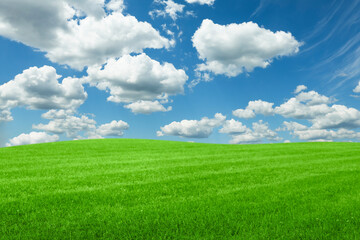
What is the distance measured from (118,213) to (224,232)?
3345mm

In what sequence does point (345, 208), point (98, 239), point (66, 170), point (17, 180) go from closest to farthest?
1. point (98, 239)
2. point (345, 208)
3. point (17, 180)
4. point (66, 170)

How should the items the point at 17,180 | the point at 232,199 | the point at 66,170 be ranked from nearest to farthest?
1. the point at 232,199
2. the point at 17,180
3. the point at 66,170

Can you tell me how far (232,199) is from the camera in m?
9.95

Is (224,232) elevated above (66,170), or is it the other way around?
(66,170)

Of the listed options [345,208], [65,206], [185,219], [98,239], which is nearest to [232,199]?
[185,219]

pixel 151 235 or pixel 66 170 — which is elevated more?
pixel 66 170

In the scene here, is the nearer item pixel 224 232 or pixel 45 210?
pixel 224 232

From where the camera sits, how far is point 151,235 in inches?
279

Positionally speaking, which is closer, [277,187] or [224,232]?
[224,232]

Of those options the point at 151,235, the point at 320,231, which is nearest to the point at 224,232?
the point at 151,235

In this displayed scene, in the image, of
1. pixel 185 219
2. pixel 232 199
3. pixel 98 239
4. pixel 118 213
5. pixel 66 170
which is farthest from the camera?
pixel 66 170

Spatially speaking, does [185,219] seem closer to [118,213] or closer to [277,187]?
[118,213]

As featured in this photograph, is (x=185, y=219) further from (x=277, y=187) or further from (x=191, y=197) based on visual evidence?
(x=277, y=187)

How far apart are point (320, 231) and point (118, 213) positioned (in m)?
5.74
